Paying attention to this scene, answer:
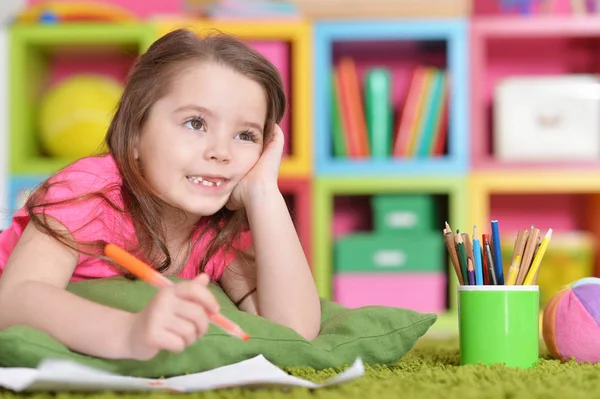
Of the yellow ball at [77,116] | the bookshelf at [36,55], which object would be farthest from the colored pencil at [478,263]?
the bookshelf at [36,55]

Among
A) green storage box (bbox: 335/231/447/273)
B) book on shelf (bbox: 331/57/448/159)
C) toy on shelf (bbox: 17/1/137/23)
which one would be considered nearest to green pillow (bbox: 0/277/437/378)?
green storage box (bbox: 335/231/447/273)

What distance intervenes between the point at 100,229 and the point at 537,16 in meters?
1.73

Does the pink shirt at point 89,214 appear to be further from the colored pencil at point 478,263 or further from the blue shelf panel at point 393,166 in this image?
the blue shelf panel at point 393,166

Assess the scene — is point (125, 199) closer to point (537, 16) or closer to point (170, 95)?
point (170, 95)

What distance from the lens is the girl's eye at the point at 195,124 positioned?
1054mm

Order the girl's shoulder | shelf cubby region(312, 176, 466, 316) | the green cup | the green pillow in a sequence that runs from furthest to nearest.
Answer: shelf cubby region(312, 176, 466, 316) < the girl's shoulder < the green cup < the green pillow

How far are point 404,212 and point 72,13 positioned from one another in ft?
3.66

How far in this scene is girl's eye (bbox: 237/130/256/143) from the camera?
3.65 ft

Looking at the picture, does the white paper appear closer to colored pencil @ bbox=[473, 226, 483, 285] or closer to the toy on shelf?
colored pencil @ bbox=[473, 226, 483, 285]

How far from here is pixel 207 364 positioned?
33.2 inches

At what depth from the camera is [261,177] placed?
1.13m

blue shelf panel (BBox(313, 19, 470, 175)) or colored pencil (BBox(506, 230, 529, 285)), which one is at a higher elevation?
blue shelf panel (BBox(313, 19, 470, 175))

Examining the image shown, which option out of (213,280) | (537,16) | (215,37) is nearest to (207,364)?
(213,280)

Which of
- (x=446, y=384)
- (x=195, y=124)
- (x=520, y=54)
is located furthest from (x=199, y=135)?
(x=520, y=54)
